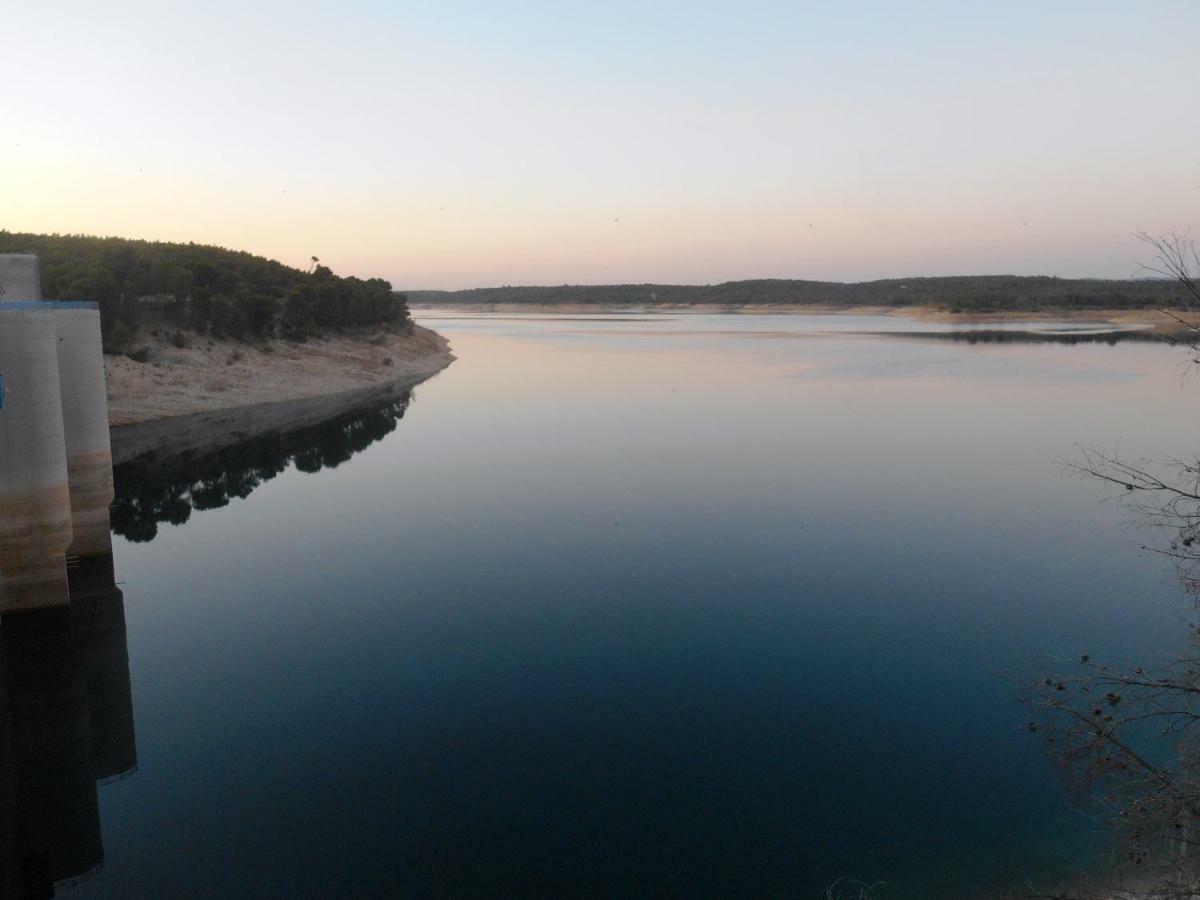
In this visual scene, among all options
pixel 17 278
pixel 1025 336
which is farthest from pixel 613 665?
pixel 1025 336

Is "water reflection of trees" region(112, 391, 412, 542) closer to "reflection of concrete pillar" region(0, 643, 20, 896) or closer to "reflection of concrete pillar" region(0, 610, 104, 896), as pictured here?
"reflection of concrete pillar" region(0, 610, 104, 896)

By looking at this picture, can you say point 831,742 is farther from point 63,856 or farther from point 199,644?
point 199,644

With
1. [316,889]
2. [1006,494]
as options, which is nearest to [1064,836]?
[316,889]

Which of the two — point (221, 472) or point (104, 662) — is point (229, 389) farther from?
point (104, 662)

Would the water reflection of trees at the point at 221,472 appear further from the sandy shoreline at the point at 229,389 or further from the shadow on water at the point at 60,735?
the shadow on water at the point at 60,735

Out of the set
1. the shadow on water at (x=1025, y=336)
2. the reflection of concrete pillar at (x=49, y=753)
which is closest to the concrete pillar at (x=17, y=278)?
the reflection of concrete pillar at (x=49, y=753)

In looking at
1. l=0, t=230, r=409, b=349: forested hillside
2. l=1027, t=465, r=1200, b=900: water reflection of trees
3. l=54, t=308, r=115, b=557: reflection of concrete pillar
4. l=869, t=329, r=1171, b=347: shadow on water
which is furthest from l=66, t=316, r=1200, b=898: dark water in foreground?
l=869, t=329, r=1171, b=347: shadow on water
